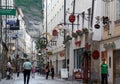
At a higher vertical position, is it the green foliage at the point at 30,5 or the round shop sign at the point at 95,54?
the green foliage at the point at 30,5

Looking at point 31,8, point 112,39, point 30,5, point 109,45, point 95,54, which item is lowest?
point 95,54

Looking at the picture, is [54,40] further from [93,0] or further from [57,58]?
[93,0]

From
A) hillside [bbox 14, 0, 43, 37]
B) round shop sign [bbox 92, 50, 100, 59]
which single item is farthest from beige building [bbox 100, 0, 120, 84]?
hillside [bbox 14, 0, 43, 37]

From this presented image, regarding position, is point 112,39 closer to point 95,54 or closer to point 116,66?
point 116,66

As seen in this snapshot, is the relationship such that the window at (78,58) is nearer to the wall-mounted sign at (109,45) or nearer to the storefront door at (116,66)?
the wall-mounted sign at (109,45)

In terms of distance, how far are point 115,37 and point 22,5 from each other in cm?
13633

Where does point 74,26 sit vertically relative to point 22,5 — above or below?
below

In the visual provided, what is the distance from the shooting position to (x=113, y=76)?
3544 centimetres

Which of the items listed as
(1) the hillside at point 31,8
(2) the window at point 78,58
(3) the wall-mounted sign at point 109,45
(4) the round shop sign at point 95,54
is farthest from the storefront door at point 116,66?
(1) the hillside at point 31,8

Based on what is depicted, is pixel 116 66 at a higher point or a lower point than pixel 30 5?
lower

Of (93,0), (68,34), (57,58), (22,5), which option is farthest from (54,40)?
(22,5)

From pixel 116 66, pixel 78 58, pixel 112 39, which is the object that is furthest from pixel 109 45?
pixel 78 58

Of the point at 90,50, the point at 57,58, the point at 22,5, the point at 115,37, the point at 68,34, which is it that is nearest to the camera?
the point at 115,37

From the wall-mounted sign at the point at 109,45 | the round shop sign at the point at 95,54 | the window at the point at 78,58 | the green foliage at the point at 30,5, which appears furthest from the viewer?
the green foliage at the point at 30,5
